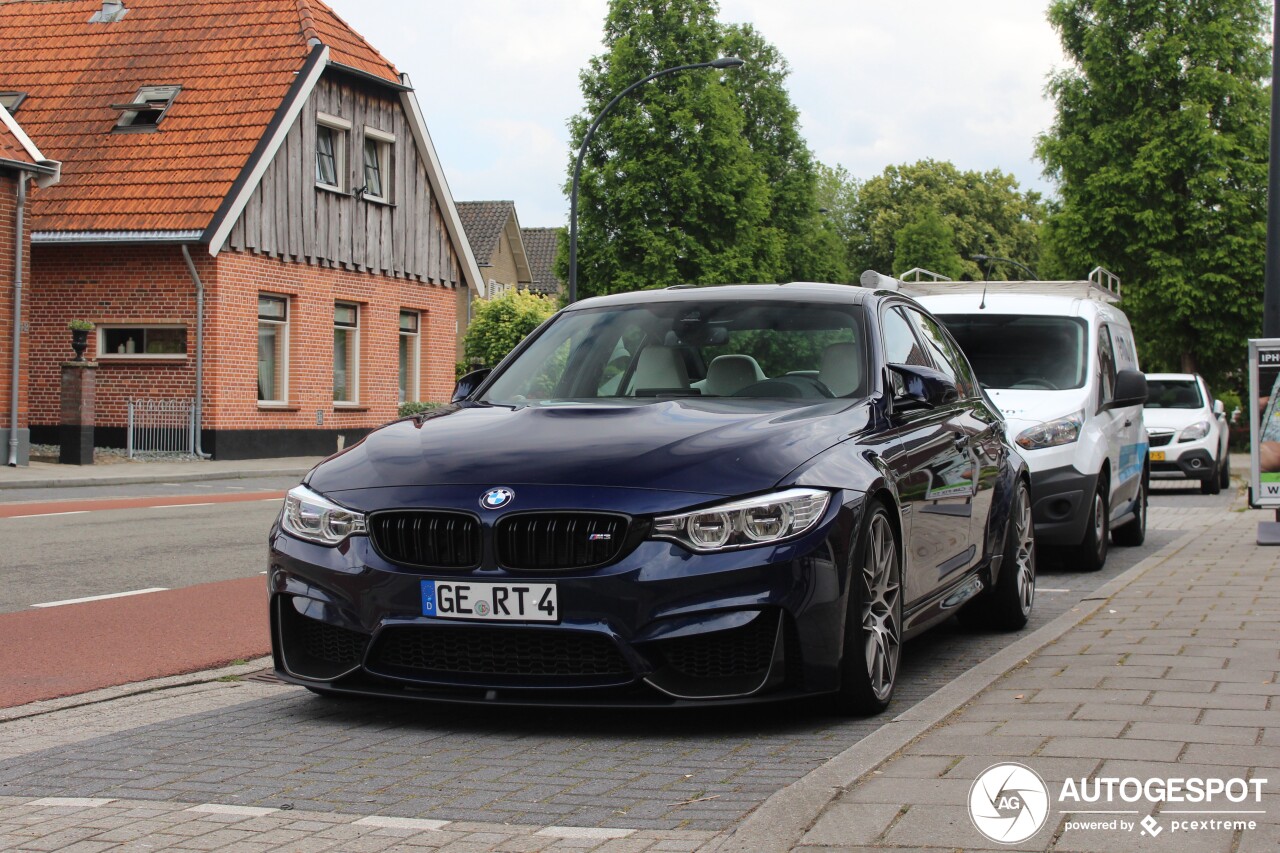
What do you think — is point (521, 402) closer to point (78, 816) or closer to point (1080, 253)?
point (78, 816)

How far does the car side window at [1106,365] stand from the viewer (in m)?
11.9

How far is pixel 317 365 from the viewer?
31.1m

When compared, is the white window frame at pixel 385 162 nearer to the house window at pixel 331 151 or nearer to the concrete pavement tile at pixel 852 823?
the house window at pixel 331 151

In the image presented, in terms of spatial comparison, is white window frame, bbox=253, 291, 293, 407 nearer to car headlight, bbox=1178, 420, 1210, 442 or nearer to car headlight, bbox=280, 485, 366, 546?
car headlight, bbox=1178, 420, 1210, 442

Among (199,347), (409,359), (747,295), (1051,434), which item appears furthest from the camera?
(409,359)

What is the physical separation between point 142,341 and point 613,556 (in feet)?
83.0

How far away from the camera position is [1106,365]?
12.2 metres

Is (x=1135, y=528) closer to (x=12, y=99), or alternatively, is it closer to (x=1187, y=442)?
(x=1187, y=442)

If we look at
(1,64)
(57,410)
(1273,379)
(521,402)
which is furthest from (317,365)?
(521,402)

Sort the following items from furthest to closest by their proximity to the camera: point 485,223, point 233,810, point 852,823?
point 485,223 → point 233,810 → point 852,823

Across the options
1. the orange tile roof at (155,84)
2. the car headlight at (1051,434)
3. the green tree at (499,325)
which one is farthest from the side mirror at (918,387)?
the green tree at (499,325)

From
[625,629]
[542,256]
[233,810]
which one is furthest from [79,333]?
[542,256]

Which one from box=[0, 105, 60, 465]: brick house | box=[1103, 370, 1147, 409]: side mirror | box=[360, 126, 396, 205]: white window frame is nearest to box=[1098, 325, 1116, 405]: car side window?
box=[1103, 370, 1147, 409]: side mirror

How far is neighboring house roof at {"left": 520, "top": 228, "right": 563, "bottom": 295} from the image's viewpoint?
77.1 metres
